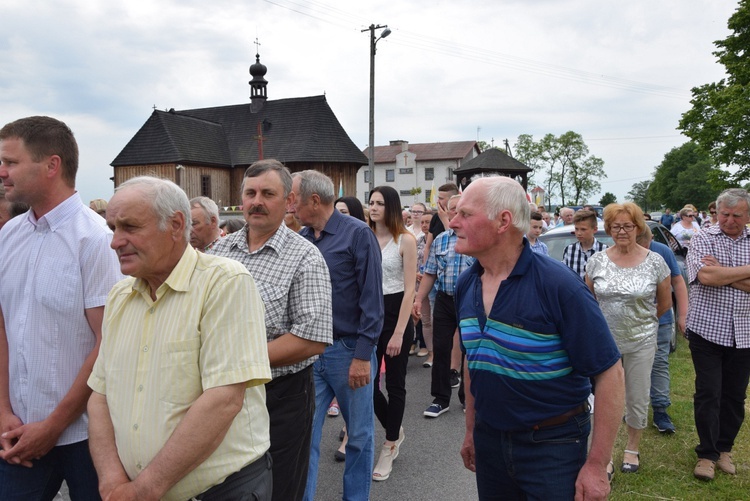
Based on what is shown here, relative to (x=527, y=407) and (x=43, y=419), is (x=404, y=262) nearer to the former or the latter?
(x=527, y=407)

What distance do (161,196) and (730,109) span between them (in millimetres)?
36147

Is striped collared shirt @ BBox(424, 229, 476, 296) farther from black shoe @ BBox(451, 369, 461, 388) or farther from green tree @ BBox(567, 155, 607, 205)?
green tree @ BBox(567, 155, 607, 205)

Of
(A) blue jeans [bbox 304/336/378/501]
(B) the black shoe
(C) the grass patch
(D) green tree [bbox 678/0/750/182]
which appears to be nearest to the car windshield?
(B) the black shoe

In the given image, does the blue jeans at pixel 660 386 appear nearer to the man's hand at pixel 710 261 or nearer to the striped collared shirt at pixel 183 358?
the man's hand at pixel 710 261

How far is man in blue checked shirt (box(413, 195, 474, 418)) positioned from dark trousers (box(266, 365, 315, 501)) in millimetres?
3246

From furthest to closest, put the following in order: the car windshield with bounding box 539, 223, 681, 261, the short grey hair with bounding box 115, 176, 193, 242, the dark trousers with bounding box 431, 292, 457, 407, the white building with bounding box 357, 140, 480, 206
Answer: the white building with bounding box 357, 140, 480, 206, the car windshield with bounding box 539, 223, 681, 261, the dark trousers with bounding box 431, 292, 457, 407, the short grey hair with bounding box 115, 176, 193, 242

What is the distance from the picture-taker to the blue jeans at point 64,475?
254 cm

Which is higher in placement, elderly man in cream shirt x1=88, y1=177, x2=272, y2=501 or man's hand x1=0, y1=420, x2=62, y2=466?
elderly man in cream shirt x1=88, y1=177, x2=272, y2=501

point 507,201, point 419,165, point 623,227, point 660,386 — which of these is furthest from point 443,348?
point 419,165

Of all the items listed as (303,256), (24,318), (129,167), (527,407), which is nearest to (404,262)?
(303,256)

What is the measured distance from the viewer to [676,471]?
4.71 metres

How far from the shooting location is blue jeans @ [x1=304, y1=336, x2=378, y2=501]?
372cm

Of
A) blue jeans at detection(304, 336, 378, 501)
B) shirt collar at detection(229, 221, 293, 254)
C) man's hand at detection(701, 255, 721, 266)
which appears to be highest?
shirt collar at detection(229, 221, 293, 254)

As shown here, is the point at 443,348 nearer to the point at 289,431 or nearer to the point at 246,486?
the point at 289,431
